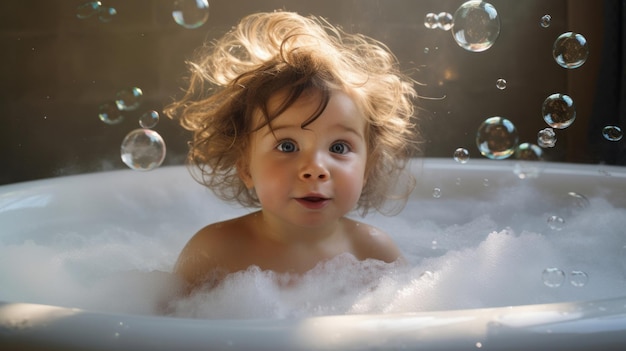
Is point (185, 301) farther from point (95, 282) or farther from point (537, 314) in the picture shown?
point (537, 314)

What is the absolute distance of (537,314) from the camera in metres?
0.63

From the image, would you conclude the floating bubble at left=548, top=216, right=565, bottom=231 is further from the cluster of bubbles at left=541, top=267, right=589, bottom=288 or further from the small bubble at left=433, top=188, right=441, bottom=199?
the cluster of bubbles at left=541, top=267, right=589, bottom=288

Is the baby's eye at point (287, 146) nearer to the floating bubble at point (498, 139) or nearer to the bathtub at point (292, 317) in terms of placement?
the bathtub at point (292, 317)

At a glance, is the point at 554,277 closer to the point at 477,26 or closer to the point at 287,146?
the point at 287,146

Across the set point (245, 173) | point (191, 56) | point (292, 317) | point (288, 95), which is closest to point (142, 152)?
point (245, 173)

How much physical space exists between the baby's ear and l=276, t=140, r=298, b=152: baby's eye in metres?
0.14

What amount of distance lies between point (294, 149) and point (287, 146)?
13 mm

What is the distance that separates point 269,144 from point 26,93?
67.0 inches

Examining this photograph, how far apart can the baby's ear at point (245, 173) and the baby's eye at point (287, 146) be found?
0.47ft

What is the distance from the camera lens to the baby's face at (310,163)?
1171 millimetres

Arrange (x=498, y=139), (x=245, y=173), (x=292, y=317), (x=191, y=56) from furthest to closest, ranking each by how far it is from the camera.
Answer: (x=191, y=56), (x=498, y=139), (x=245, y=173), (x=292, y=317)

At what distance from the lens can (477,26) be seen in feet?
4.93

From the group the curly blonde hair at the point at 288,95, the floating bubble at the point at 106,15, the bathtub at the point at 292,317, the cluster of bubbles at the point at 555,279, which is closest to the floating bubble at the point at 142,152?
the curly blonde hair at the point at 288,95

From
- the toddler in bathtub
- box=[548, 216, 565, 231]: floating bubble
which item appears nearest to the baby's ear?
the toddler in bathtub
